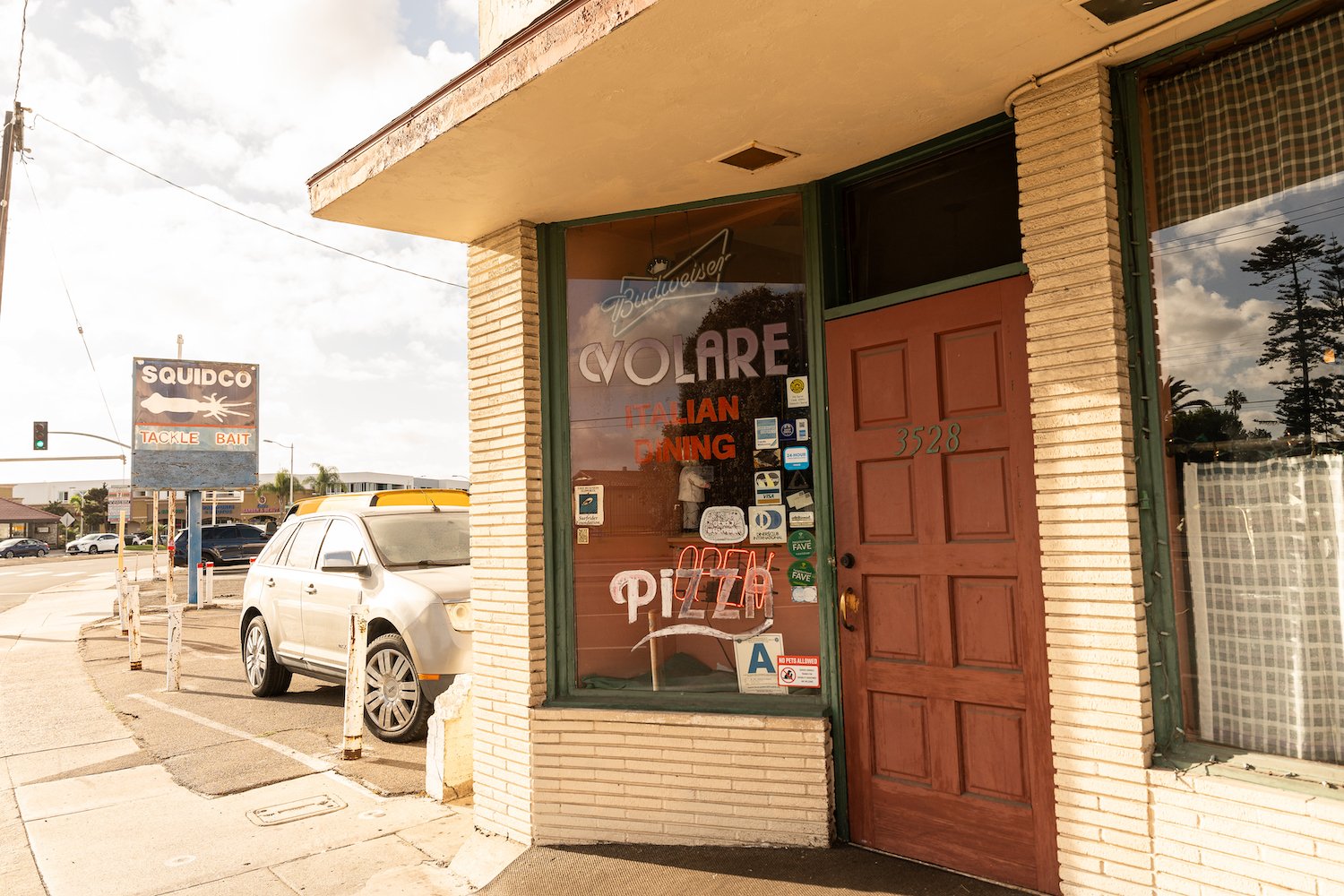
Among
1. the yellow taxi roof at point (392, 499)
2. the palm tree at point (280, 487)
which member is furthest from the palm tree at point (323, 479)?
the yellow taxi roof at point (392, 499)

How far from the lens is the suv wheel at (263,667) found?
946 centimetres

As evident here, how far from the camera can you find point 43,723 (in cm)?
850

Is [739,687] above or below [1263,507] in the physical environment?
below

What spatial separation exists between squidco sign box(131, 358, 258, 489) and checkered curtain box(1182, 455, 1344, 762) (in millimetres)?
22819

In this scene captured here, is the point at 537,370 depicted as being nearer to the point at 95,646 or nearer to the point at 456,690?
the point at 456,690

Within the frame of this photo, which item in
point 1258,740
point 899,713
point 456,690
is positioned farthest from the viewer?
point 456,690

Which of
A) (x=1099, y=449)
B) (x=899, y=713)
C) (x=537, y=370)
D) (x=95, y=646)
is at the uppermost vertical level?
(x=537, y=370)

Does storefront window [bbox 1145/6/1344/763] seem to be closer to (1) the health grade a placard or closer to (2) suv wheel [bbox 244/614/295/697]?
(1) the health grade a placard

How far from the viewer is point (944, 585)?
414 cm

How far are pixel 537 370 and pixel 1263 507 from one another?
360 centimetres

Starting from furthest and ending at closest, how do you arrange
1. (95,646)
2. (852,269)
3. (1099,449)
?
1. (95,646)
2. (852,269)
3. (1099,449)

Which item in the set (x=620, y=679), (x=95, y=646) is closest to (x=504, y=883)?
(x=620, y=679)

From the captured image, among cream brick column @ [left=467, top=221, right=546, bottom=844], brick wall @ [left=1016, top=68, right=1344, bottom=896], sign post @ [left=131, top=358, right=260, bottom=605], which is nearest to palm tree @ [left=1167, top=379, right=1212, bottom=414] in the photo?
brick wall @ [left=1016, top=68, right=1344, bottom=896]

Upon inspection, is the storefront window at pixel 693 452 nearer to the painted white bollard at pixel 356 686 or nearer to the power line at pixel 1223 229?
the power line at pixel 1223 229
